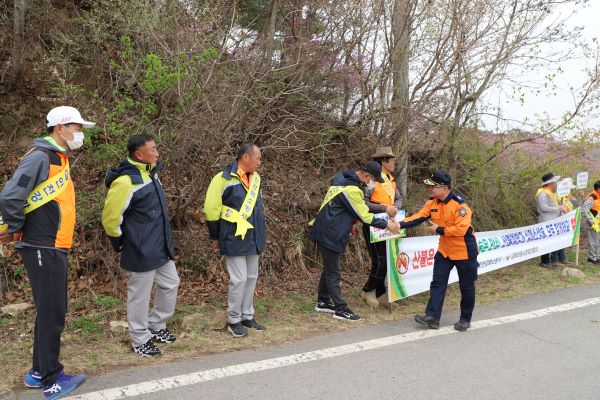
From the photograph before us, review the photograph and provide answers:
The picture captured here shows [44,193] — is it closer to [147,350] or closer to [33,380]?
[33,380]

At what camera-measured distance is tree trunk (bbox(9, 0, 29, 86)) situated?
800 centimetres

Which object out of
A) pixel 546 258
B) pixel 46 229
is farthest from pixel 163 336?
pixel 546 258

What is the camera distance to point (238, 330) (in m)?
4.98

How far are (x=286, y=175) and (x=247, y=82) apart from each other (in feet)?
8.39

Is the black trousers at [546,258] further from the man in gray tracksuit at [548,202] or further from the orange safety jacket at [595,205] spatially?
the orange safety jacket at [595,205]

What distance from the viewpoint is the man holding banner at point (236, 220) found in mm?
4953

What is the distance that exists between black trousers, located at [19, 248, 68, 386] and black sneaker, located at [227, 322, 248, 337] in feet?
5.68

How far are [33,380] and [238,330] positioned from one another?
1.91 meters

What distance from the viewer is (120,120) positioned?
19.4 ft

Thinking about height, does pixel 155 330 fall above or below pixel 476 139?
below

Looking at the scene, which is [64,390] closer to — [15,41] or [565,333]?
[565,333]

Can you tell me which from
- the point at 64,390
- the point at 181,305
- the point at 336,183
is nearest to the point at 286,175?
the point at 336,183

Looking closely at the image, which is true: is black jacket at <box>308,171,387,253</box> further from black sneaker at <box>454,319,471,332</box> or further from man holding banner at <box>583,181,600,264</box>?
man holding banner at <box>583,181,600,264</box>

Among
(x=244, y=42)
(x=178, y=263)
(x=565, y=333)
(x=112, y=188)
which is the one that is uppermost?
(x=244, y=42)
